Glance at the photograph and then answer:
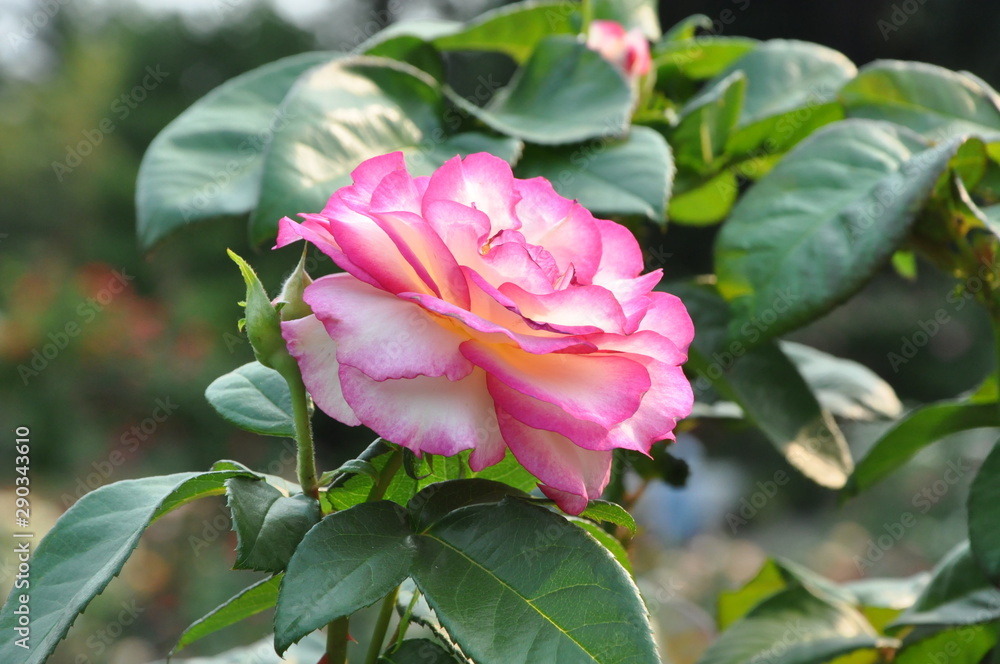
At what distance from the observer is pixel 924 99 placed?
2.00 feet

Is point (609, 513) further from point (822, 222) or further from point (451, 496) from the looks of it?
point (822, 222)

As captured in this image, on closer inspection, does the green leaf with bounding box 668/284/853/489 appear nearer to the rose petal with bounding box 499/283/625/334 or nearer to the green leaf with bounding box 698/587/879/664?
the green leaf with bounding box 698/587/879/664

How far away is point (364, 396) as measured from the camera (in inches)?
10.1

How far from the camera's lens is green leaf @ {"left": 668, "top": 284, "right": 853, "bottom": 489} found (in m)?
0.57

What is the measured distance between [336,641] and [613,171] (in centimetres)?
34

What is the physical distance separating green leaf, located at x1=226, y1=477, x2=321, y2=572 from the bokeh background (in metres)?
1.72

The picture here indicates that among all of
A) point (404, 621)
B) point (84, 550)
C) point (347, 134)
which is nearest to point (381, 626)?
point (404, 621)

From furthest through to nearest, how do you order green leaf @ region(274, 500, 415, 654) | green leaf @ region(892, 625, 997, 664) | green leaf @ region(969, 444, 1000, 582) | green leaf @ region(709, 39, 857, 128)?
green leaf @ region(709, 39, 857, 128), green leaf @ region(892, 625, 997, 664), green leaf @ region(969, 444, 1000, 582), green leaf @ region(274, 500, 415, 654)

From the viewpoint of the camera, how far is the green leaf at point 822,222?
0.48 meters

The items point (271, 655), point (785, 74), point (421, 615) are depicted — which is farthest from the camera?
point (785, 74)

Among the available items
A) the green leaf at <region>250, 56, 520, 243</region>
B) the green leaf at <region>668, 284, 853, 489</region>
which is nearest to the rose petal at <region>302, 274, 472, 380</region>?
the green leaf at <region>250, 56, 520, 243</region>

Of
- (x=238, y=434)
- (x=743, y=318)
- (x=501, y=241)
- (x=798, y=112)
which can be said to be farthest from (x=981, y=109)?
(x=238, y=434)

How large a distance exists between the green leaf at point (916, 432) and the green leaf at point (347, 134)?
35 cm

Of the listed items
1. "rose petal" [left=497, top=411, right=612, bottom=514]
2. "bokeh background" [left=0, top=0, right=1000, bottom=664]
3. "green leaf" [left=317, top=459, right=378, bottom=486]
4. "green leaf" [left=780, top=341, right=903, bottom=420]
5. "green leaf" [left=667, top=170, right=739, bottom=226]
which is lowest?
"bokeh background" [left=0, top=0, right=1000, bottom=664]
